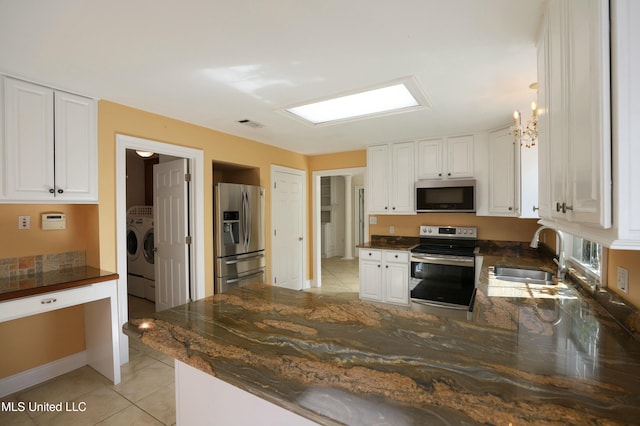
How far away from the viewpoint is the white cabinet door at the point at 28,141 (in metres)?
2.11

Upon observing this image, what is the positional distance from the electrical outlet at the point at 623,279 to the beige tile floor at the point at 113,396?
268 cm

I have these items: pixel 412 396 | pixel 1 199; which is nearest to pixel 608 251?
pixel 412 396

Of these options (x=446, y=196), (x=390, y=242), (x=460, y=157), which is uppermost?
(x=460, y=157)

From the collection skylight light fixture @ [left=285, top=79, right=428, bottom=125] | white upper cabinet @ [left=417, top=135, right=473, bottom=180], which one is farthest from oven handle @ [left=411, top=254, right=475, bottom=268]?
skylight light fixture @ [left=285, top=79, right=428, bottom=125]

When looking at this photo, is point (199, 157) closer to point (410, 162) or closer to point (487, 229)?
point (410, 162)

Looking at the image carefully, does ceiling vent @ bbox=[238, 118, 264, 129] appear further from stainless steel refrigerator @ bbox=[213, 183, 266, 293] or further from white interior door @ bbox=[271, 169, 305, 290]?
white interior door @ bbox=[271, 169, 305, 290]

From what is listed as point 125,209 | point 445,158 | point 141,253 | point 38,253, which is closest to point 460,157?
point 445,158

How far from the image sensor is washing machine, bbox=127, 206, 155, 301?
14.2ft

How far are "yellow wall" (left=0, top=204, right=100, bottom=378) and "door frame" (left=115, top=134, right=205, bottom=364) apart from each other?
196mm

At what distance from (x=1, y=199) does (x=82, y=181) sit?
494 mm

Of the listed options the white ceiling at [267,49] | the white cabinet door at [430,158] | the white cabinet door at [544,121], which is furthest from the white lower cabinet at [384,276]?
the white cabinet door at [544,121]

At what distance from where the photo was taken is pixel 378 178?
173 inches

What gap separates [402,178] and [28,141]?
153 inches

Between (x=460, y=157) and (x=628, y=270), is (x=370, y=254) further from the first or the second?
(x=628, y=270)
